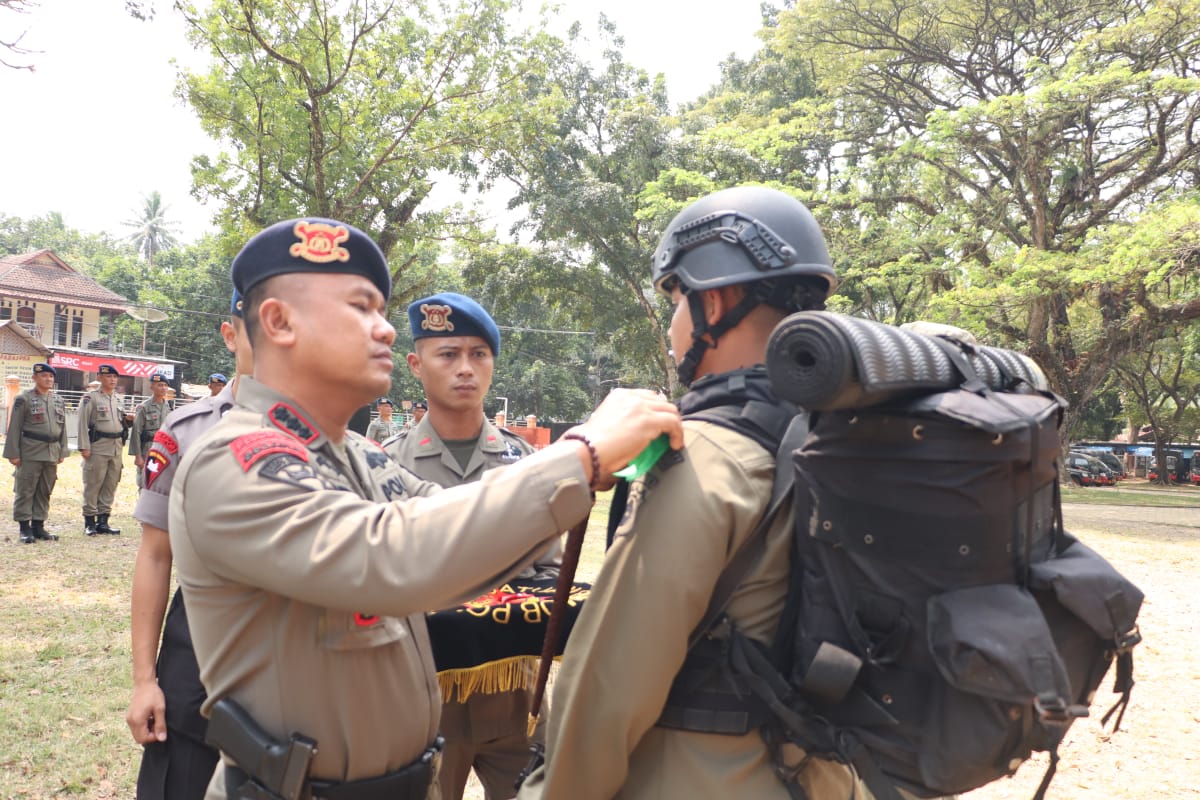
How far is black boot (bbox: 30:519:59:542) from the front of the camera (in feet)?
32.5

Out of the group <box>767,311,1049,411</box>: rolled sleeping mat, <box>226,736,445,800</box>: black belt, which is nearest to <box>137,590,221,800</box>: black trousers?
<box>226,736,445,800</box>: black belt

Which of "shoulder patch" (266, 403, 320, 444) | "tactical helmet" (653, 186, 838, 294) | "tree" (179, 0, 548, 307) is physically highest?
"tree" (179, 0, 548, 307)

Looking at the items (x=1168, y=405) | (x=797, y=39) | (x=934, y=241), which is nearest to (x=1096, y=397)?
(x=1168, y=405)

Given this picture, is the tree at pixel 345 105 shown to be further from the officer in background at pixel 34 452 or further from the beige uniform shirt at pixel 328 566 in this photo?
the beige uniform shirt at pixel 328 566

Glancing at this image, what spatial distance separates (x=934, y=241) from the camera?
20.5 metres

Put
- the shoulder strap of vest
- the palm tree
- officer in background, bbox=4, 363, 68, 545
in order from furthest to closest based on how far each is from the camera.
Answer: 1. the palm tree
2. officer in background, bbox=4, 363, 68, 545
3. the shoulder strap of vest

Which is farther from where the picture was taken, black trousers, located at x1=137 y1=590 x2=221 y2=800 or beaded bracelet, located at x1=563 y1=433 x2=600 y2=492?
black trousers, located at x1=137 y1=590 x2=221 y2=800

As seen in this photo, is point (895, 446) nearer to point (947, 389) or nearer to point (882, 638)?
point (947, 389)

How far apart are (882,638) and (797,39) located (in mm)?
22091

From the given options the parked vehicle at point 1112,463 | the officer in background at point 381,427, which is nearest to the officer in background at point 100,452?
the officer in background at point 381,427

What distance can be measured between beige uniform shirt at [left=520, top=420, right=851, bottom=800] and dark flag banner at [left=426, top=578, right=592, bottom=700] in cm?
99

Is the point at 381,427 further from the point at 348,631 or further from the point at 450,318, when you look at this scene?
the point at 348,631

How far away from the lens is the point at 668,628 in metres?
1.46

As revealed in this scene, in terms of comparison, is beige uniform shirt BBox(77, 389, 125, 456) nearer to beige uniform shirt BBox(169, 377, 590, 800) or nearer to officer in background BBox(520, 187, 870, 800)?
beige uniform shirt BBox(169, 377, 590, 800)
